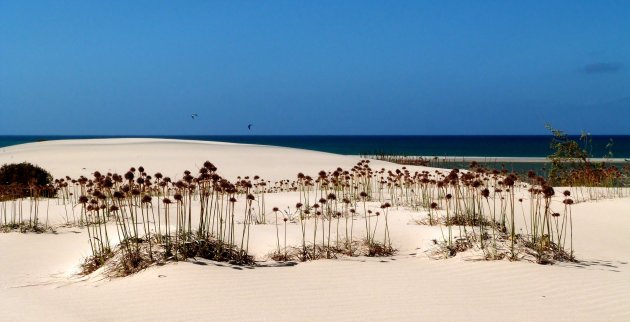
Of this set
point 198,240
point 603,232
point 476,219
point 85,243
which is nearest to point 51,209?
point 85,243

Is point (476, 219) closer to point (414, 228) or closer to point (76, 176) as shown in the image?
point (414, 228)

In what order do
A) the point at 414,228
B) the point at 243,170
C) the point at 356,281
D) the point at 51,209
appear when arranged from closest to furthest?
the point at 356,281 < the point at 414,228 < the point at 51,209 < the point at 243,170

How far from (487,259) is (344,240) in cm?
212

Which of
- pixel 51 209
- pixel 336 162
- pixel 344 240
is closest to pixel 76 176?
pixel 51 209

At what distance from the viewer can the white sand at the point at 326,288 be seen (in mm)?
5188

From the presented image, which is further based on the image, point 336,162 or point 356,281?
point 336,162

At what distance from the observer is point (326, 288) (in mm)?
5980

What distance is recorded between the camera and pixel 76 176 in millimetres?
20922

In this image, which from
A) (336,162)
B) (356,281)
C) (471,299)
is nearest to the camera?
(471,299)

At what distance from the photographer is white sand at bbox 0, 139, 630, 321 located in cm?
519

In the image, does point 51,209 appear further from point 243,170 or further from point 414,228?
point 243,170

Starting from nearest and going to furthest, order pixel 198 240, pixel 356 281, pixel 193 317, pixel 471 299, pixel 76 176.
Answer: pixel 193 317
pixel 471 299
pixel 356 281
pixel 198 240
pixel 76 176

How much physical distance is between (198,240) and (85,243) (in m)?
2.43

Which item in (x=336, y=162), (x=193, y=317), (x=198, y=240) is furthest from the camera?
(x=336, y=162)
